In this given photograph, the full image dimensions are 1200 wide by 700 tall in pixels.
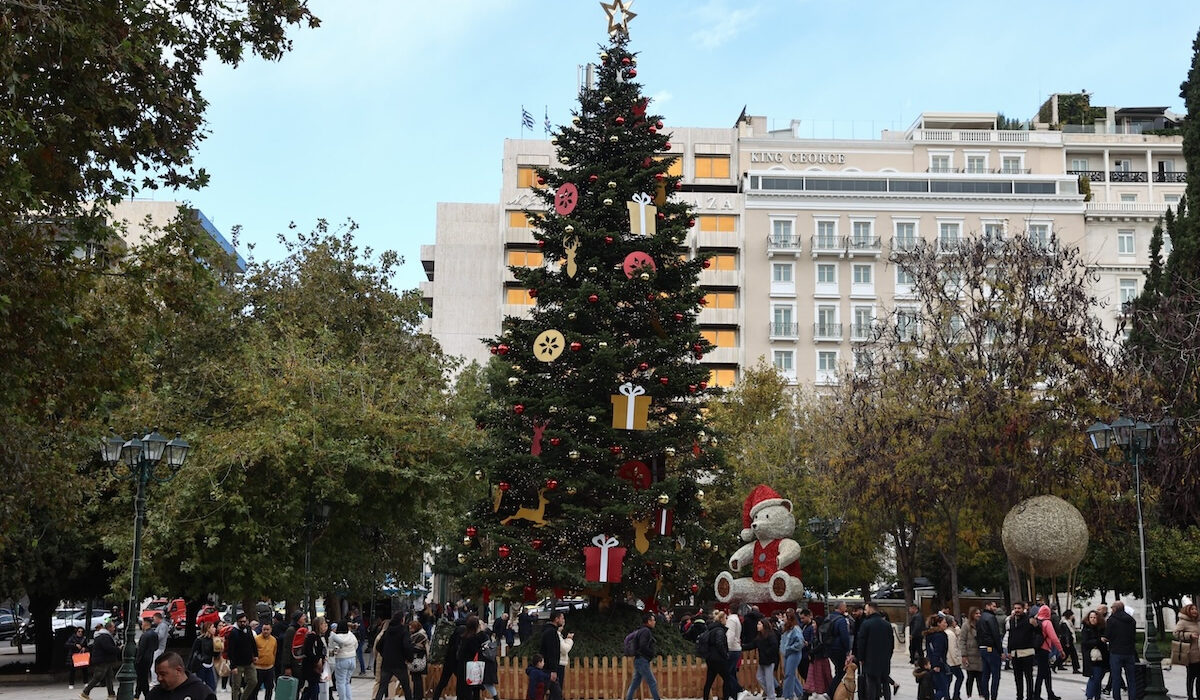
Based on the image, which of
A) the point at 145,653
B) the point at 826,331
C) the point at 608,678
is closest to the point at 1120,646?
the point at 608,678

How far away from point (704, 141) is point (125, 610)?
46.6 metres

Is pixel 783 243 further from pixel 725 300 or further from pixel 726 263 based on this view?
pixel 725 300

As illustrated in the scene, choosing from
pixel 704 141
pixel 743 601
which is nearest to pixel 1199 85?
pixel 743 601

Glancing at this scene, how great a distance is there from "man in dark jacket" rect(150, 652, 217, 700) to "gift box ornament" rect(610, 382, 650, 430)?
1516cm

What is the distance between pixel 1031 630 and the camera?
747 inches

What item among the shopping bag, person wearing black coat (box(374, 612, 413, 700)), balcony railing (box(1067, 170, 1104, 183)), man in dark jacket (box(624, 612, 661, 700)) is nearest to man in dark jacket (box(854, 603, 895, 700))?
man in dark jacket (box(624, 612, 661, 700))

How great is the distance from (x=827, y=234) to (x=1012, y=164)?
14.4 meters

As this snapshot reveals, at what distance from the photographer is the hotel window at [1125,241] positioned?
74500mm

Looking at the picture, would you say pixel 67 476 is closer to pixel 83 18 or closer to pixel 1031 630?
pixel 83 18

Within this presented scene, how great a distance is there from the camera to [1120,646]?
1886 centimetres

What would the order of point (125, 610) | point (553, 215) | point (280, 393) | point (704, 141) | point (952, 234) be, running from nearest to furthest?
point (553, 215)
point (280, 393)
point (125, 610)
point (952, 234)
point (704, 141)

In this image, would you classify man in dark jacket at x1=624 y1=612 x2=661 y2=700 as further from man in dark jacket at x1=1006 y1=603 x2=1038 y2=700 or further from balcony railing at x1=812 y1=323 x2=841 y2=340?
balcony railing at x1=812 y1=323 x2=841 y2=340

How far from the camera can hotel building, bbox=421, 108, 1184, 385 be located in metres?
72.0

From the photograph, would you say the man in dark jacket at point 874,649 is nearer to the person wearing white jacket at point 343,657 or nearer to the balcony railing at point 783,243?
the person wearing white jacket at point 343,657
